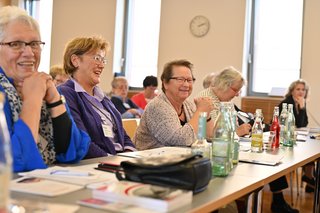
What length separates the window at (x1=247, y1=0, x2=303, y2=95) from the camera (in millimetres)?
6797

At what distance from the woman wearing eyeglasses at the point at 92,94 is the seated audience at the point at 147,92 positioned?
13.4 feet

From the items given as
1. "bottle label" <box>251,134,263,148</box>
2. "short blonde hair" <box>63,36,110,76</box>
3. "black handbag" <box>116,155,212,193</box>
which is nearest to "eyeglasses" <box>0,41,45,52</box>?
"short blonde hair" <box>63,36,110,76</box>

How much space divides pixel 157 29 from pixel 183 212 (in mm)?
7098

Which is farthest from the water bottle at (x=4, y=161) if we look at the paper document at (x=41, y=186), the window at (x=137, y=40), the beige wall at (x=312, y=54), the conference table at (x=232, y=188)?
the window at (x=137, y=40)

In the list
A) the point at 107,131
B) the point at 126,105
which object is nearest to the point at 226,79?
the point at 107,131

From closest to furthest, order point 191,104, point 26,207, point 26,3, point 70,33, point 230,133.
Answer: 1. point 26,207
2. point 230,133
3. point 191,104
4. point 70,33
5. point 26,3

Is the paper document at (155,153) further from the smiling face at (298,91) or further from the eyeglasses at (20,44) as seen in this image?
the smiling face at (298,91)

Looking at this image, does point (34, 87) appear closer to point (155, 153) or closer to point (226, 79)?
point (155, 153)

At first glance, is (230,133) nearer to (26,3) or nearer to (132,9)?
(132,9)

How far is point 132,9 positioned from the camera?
8258 millimetres

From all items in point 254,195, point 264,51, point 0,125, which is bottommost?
point 254,195

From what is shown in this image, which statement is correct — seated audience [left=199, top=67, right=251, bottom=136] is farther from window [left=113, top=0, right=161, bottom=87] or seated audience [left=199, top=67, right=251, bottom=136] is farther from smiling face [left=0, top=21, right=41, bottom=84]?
window [left=113, top=0, right=161, bottom=87]

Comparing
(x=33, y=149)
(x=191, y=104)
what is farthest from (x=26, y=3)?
(x=33, y=149)

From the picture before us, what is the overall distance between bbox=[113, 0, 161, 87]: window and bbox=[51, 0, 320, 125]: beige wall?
0.83ft
